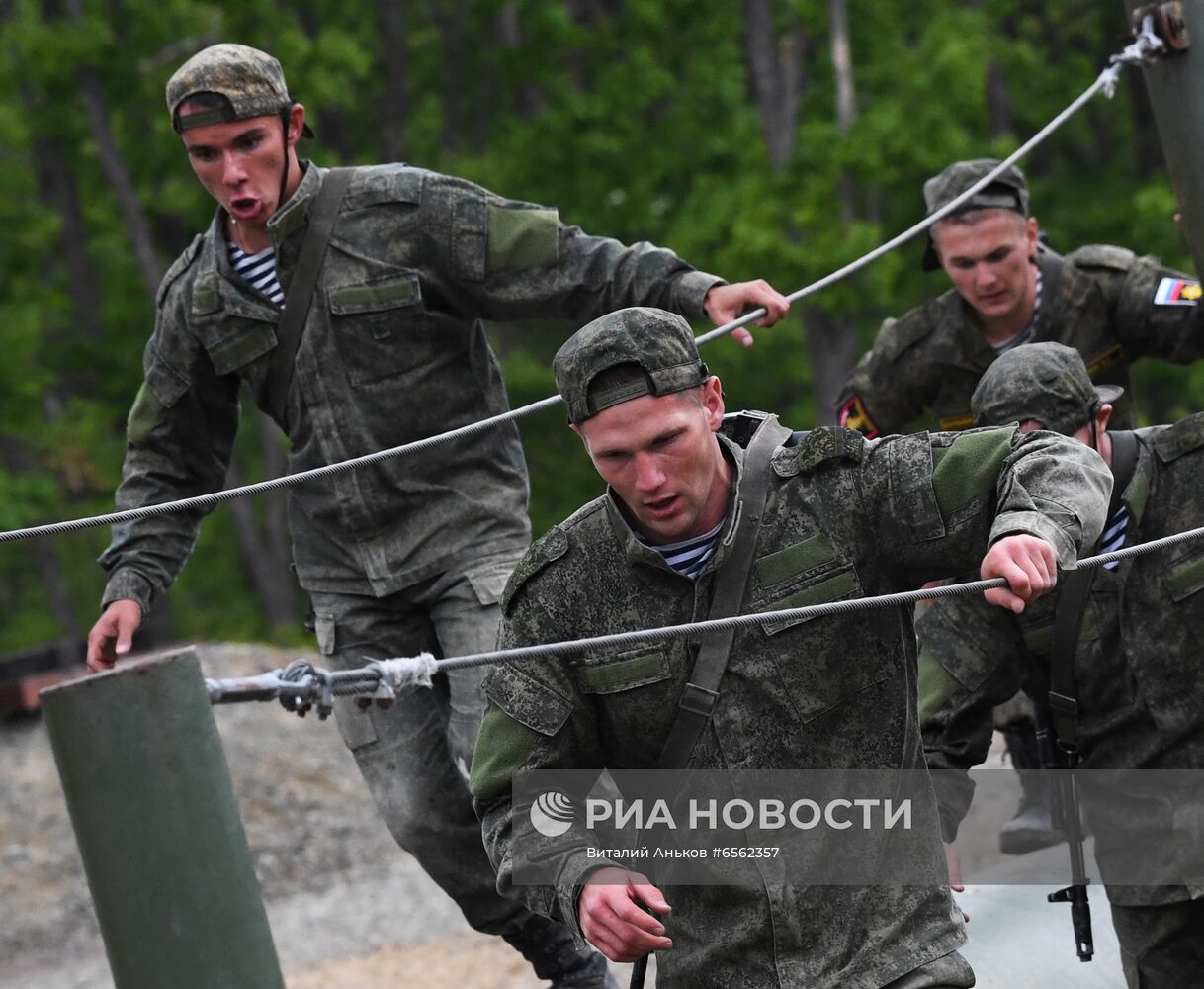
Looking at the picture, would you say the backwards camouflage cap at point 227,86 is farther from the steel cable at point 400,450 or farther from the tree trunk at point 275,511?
the tree trunk at point 275,511

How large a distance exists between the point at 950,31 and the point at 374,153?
744 centimetres

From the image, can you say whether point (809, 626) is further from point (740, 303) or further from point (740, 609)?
point (740, 303)

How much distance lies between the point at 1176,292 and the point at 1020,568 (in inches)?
129

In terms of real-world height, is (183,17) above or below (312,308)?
above

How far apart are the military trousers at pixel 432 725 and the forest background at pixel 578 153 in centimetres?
1284

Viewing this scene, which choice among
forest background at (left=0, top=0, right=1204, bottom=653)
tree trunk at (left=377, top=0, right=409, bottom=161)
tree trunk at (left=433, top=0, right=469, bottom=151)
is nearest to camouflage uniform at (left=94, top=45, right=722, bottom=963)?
forest background at (left=0, top=0, right=1204, bottom=653)

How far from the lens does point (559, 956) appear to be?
546cm

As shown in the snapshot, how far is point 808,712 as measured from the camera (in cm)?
382

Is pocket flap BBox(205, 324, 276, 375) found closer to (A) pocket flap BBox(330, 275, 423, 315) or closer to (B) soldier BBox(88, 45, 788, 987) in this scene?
(B) soldier BBox(88, 45, 788, 987)

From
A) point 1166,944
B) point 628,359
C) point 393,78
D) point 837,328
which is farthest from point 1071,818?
point 393,78

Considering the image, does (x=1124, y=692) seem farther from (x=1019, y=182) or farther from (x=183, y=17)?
(x=183, y=17)

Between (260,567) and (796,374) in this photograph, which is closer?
(796,374)

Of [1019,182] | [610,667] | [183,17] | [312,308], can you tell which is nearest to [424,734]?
[312,308]

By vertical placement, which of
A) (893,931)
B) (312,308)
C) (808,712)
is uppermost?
(312,308)
